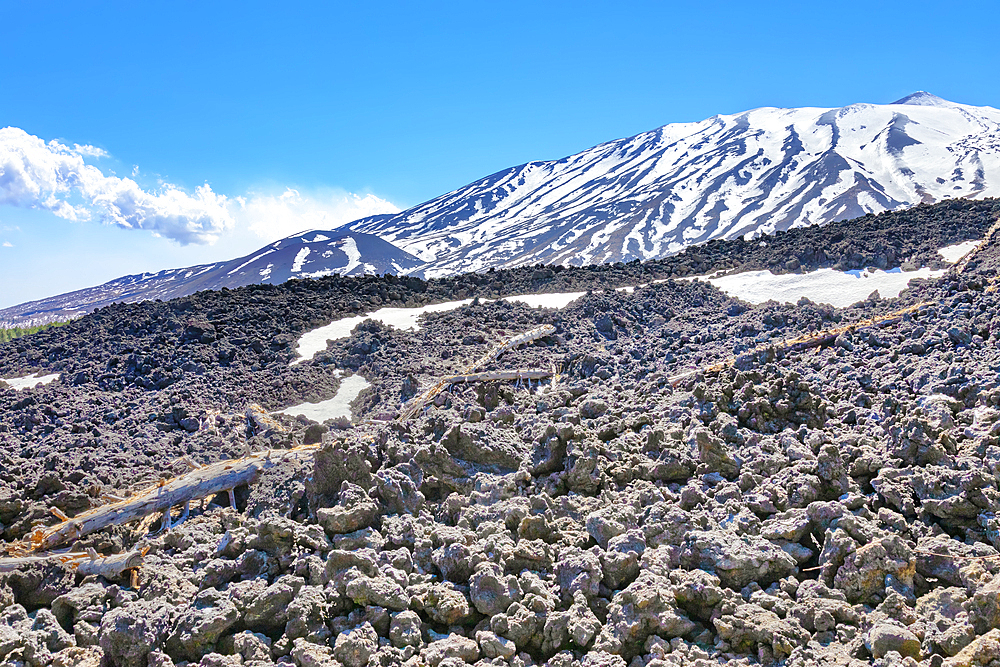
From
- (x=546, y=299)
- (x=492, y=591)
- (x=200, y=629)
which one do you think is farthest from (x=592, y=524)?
(x=546, y=299)

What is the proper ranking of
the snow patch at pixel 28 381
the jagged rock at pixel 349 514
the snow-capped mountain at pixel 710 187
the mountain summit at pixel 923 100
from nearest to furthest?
the jagged rock at pixel 349 514, the snow patch at pixel 28 381, the snow-capped mountain at pixel 710 187, the mountain summit at pixel 923 100

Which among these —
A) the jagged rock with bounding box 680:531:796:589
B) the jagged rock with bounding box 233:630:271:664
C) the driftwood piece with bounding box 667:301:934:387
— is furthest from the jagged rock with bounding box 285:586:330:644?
the driftwood piece with bounding box 667:301:934:387

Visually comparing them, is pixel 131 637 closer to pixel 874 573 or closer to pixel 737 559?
pixel 737 559

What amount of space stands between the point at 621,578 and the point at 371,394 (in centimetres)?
990

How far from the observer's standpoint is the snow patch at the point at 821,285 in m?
16.5

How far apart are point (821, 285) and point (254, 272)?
85634mm

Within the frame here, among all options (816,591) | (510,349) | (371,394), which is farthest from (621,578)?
(510,349)

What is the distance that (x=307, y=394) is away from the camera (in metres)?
15.1

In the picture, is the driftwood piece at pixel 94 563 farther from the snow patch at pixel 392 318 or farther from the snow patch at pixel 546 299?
the snow patch at pixel 546 299

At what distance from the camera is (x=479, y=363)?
15492mm

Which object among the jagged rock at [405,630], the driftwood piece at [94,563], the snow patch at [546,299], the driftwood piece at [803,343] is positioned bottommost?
the jagged rock at [405,630]

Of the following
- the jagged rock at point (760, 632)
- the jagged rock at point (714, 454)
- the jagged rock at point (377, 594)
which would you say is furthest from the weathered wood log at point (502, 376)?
the jagged rock at point (760, 632)

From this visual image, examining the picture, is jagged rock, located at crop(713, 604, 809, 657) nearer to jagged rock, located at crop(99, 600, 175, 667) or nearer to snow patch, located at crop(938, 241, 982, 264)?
jagged rock, located at crop(99, 600, 175, 667)

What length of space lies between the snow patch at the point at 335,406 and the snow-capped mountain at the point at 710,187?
62316 mm
